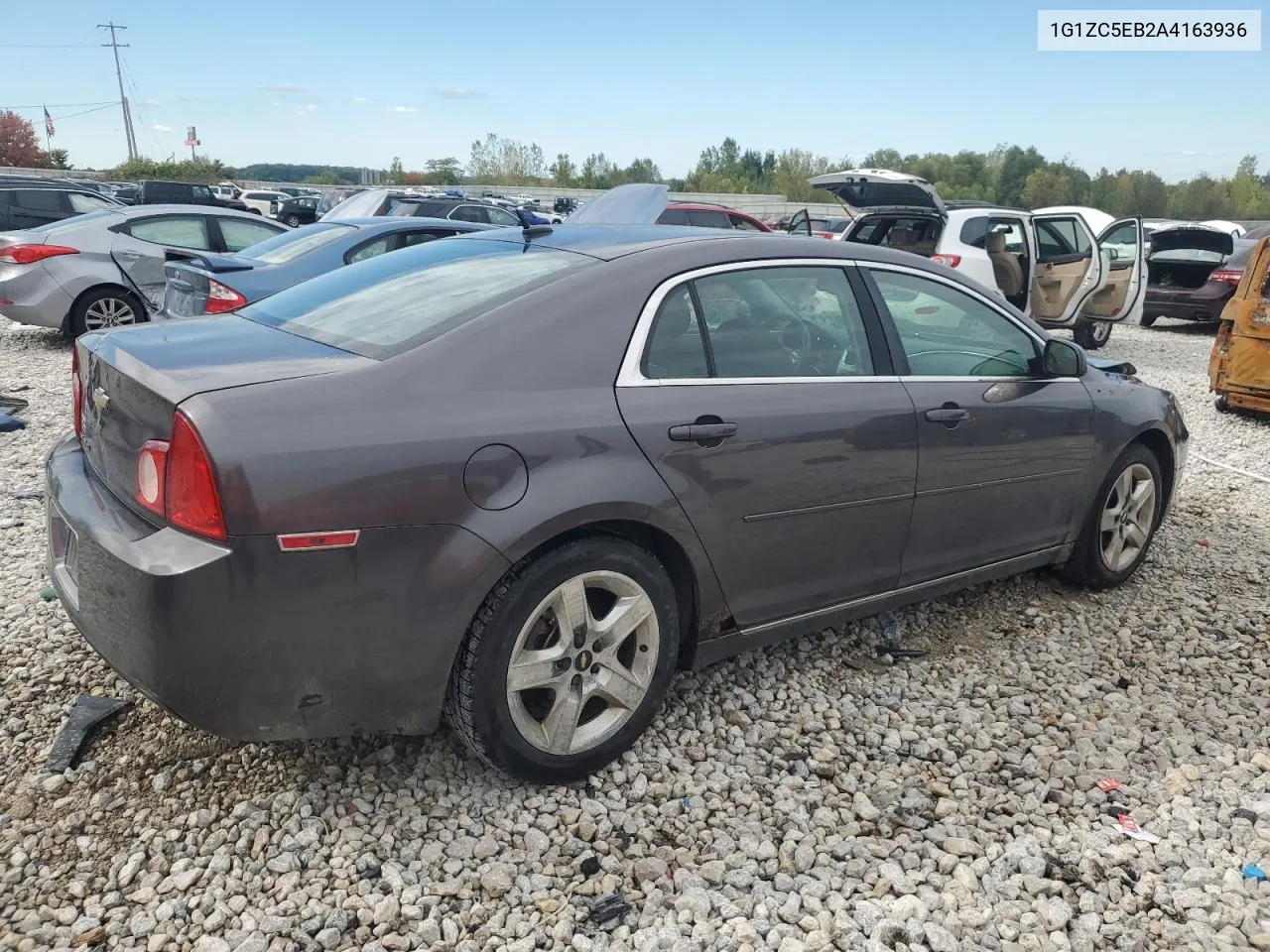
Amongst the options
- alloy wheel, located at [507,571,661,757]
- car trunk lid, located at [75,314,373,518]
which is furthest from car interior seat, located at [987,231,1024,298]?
car trunk lid, located at [75,314,373,518]

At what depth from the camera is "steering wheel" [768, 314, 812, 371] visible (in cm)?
318

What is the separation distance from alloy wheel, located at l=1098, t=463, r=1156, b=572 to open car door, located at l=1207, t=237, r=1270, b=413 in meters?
4.58

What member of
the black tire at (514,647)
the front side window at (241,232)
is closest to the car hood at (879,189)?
the front side window at (241,232)

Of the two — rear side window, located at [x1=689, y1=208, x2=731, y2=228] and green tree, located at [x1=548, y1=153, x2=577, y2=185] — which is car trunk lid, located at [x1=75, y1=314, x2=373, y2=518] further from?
green tree, located at [x1=548, y1=153, x2=577, y2=185]

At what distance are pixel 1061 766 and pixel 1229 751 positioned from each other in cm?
62

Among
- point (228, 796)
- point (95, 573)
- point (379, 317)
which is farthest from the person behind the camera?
point (379, 317)

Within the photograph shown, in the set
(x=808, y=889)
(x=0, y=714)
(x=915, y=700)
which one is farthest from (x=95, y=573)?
(x=915, y=700)

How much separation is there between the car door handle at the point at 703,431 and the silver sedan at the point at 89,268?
24.2 ft

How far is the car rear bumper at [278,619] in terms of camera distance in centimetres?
220

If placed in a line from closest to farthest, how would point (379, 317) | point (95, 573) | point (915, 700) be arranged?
point (95, 573) → point (379, 317) → point (915, 700)

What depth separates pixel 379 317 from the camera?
9.57 feet

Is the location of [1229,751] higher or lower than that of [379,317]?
lower

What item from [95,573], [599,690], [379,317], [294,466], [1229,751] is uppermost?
[379,317]

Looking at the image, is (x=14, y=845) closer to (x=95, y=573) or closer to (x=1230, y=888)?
(x=95, y=573)
